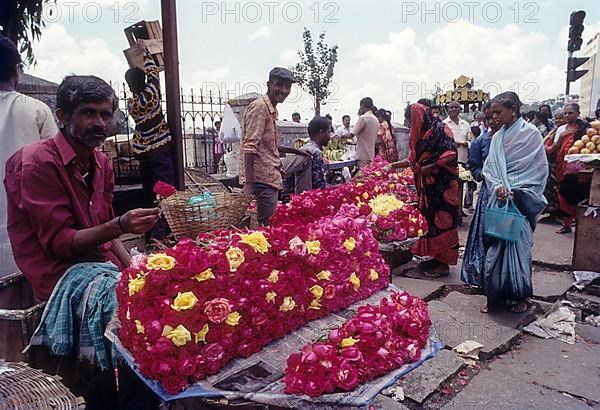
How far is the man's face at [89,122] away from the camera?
78.9 inches

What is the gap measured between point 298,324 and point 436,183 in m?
3.13

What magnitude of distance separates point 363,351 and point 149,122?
10.2 ft

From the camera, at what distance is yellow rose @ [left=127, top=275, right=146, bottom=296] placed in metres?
1.64

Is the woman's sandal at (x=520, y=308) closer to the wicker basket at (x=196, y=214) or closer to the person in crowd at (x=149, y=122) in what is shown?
the wicker basket at (x=196, y=214)

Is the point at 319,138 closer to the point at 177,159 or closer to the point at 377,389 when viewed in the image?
the point at 177,159

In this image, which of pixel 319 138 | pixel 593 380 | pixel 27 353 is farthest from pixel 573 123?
pixel 27 353

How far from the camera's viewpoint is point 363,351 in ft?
5.43

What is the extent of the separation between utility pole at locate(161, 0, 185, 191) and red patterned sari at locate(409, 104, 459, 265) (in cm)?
237

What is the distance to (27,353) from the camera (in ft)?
6.16

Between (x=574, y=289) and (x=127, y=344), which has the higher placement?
(x=127, y=344)

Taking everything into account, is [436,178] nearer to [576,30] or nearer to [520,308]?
[520,308]

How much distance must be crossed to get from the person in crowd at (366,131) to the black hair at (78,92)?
6.47 m

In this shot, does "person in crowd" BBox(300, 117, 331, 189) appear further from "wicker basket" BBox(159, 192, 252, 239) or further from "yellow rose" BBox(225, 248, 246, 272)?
"yellow rose" BBox(225, 248, 246, 272)

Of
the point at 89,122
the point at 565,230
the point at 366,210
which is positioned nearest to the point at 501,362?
the point at 366,210
